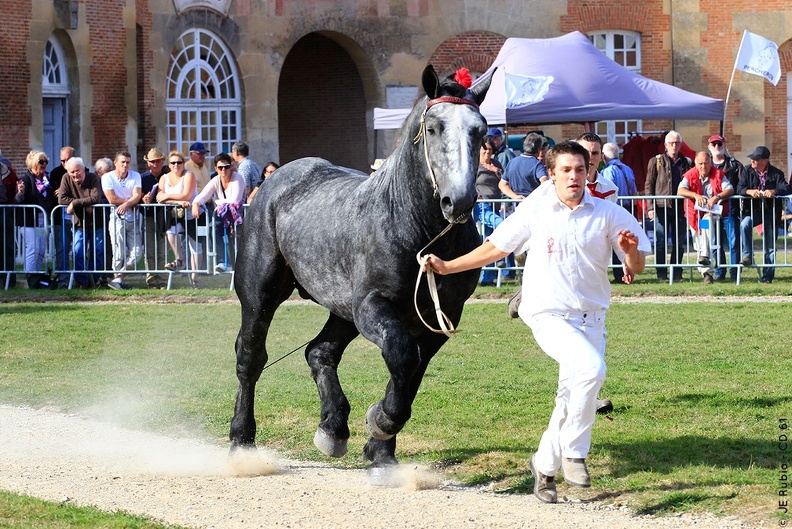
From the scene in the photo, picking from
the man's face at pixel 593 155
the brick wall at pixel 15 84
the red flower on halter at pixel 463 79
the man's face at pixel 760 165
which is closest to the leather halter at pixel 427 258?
the red flower on halter at pixel 463 79

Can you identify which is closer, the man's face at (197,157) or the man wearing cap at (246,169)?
the man wearing cap at (246,169)

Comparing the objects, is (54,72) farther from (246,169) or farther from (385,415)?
(385,415)

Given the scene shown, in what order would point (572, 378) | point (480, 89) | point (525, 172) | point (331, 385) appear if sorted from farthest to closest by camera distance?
point (525, 172) < point (331, 385) < point (480, 89) < point (572, 378)

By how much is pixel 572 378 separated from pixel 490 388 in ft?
12.7

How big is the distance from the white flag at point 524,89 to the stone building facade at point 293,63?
30.7ft

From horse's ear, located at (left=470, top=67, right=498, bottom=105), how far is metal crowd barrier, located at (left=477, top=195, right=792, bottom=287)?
33.8 feet

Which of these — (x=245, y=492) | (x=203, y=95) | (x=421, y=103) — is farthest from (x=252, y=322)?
(x=203, y=95)

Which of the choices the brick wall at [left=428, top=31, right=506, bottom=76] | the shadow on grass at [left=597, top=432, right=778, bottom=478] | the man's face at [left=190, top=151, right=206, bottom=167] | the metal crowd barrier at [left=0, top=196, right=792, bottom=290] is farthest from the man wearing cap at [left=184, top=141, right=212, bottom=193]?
A: the shadow on grass at [left=597, top=432, right=778, bottom=478]

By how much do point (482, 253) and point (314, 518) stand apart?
A: 1.58m

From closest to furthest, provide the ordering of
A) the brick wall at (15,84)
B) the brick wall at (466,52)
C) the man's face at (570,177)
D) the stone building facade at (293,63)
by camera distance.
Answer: the man's face at (570,177), the brick wall at (15,84), the stone building facade at (293,63), the brick wall at (466,52)

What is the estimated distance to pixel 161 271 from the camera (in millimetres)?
18062

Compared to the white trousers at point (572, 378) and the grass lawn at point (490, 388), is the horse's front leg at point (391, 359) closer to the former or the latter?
the white trousers at point (572, 378)

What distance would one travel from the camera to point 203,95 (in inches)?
1171

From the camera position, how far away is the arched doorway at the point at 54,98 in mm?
25781
